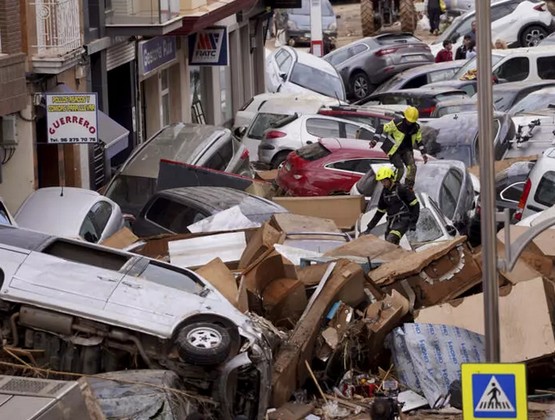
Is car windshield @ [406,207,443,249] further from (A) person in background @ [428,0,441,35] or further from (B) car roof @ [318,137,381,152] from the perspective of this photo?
(A) person in background @ [428,0,441,35]

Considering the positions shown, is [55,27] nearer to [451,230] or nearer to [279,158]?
[279,158]

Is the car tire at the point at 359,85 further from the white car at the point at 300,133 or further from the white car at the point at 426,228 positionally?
the white car at the point at 426,228

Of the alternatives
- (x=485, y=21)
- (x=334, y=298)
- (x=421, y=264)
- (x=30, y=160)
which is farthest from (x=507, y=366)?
(x=30, y=160)

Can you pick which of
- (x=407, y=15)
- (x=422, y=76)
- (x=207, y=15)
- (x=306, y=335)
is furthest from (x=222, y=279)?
(x=407, y=15)

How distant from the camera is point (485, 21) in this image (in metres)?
10.2

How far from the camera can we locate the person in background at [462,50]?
38.8 metres

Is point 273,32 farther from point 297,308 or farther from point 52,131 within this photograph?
point 297,308

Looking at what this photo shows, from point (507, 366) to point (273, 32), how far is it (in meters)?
41.6

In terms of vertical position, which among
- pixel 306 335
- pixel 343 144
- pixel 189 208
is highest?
pixel 343 144

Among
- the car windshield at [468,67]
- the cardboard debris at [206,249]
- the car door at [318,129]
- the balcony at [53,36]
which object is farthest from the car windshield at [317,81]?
the cardboard debris at [206,249]

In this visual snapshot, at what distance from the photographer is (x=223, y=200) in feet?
63.5

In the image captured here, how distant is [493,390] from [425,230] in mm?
9387

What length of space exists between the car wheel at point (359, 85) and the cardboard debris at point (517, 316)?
83.0ft

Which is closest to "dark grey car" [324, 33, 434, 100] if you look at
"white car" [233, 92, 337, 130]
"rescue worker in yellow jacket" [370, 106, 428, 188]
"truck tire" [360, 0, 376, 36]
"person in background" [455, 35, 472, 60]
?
"person in background" [455, 35, 472, 60]
